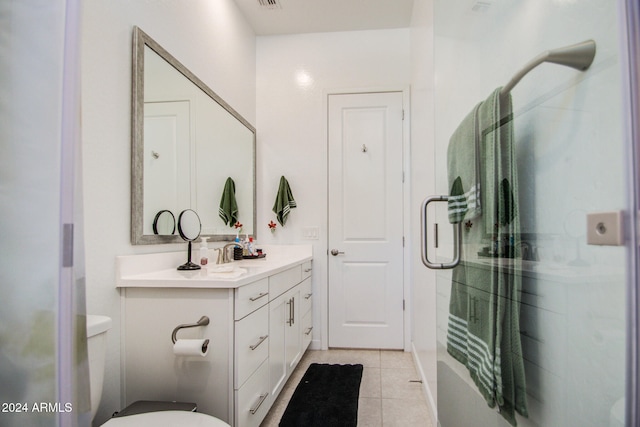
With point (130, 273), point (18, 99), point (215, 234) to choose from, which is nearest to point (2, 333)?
point (18, 99)

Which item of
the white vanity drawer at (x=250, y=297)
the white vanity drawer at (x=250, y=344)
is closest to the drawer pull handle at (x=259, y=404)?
the white vanity drawer at (x=250, y=344)

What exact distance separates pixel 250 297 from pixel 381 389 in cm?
128

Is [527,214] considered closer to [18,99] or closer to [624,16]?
[624,16]

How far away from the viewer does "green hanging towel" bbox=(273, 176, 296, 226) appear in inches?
119

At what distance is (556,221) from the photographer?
2.13 feet

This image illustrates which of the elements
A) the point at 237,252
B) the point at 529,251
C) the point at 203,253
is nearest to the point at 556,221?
the point at 529,251

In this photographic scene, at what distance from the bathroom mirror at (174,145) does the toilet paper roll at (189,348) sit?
55cm

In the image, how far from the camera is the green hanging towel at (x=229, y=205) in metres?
2.45

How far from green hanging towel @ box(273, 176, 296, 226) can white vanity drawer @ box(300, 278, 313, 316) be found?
600 millimetres

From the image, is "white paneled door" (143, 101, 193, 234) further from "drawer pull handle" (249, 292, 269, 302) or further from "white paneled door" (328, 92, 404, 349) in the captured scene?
"white paneled door" (328, 92, 404, 349)

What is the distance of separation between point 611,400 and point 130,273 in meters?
1.61

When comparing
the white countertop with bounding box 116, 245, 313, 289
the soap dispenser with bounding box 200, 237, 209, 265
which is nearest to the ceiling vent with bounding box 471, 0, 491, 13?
the white countertop with bounding box 116, 245, 313, 289

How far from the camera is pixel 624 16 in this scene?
42 cm

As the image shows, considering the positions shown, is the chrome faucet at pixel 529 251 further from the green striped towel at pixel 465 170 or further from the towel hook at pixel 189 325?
the towel hook at pixel 189 325
